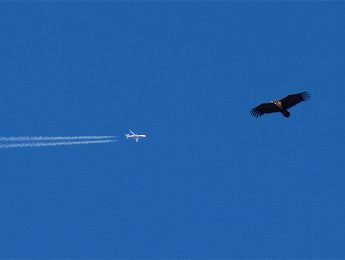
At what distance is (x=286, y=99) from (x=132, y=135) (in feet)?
189

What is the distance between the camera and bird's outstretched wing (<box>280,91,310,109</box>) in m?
112

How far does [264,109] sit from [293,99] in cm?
315

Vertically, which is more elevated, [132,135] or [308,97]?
[132,135]

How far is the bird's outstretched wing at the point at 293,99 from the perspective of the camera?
112 metres

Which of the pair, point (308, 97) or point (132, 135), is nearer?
point (308, 97)

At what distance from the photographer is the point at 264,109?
114 metres

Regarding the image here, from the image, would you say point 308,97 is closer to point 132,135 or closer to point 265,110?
point 265,110

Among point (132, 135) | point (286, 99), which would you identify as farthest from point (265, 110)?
point (132, 135)

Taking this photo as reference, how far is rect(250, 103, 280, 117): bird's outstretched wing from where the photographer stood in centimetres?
11400

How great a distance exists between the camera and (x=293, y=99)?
113m

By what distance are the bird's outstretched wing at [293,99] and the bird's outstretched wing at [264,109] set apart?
89 cm

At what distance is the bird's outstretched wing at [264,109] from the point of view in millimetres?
114000

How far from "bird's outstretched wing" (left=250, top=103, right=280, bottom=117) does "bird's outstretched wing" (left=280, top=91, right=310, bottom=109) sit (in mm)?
887

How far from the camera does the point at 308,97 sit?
11100 centimetres
